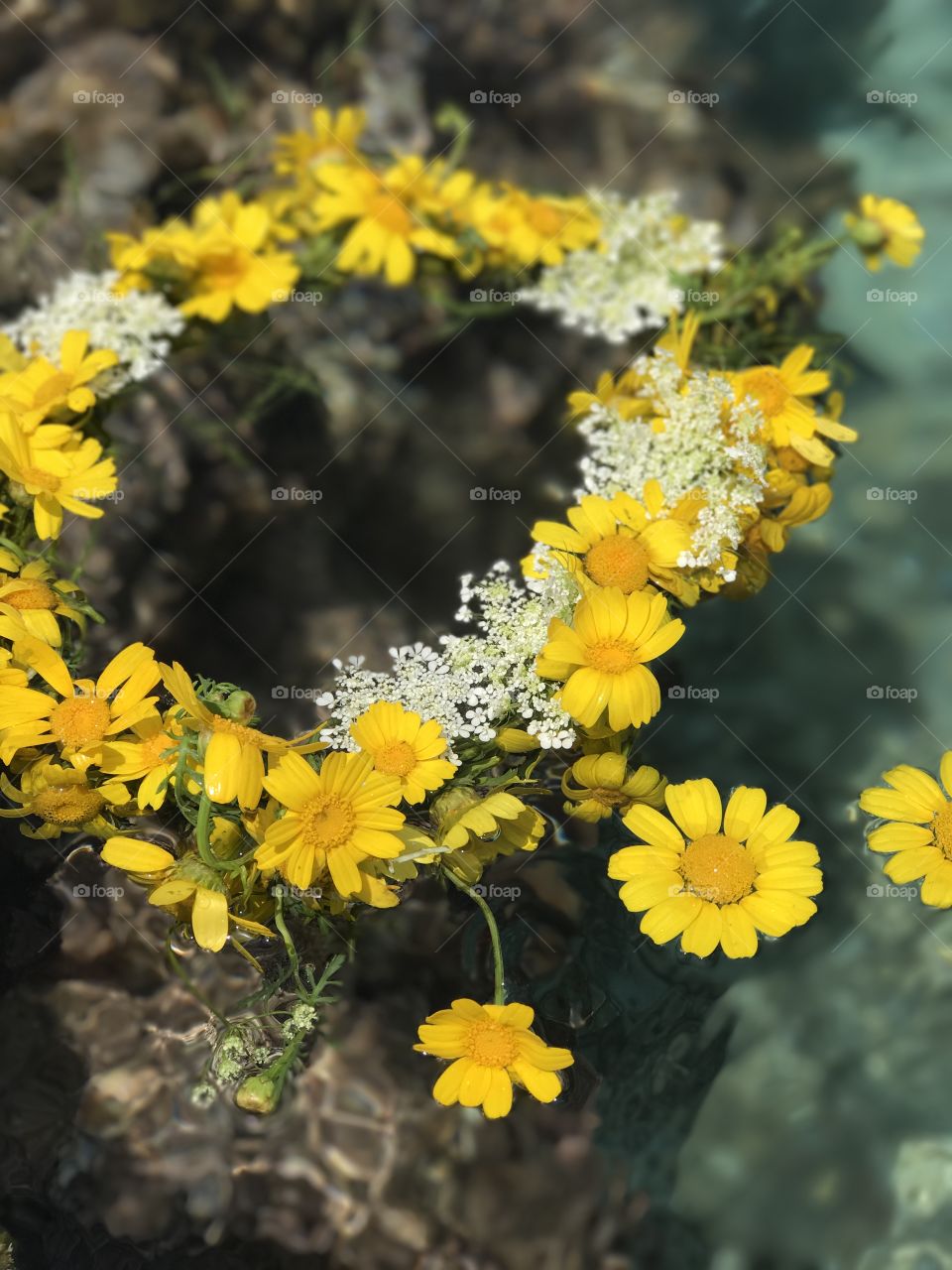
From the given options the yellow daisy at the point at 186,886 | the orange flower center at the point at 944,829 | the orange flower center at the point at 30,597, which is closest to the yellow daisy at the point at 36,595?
the orange flower center at the point at 30,597

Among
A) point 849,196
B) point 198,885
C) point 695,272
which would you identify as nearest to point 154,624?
point 198,885

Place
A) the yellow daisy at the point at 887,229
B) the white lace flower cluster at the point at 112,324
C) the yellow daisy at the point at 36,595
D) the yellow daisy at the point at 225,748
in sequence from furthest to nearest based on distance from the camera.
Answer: the yellow daisy at the point at 887,229, the white lace flower cluster at the point at 112,324, the yellow daisy at the point at 36,595, the yellow daisy at the point at 225,748

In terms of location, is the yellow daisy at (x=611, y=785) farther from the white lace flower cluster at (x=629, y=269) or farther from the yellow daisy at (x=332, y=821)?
the white lace flower cluster at (x=629, y=269)

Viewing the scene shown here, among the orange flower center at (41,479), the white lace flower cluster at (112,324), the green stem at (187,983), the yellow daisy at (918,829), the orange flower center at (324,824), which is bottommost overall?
the green stem at (187,983)

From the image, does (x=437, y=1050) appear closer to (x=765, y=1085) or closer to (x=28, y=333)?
(x=765, y=1085)

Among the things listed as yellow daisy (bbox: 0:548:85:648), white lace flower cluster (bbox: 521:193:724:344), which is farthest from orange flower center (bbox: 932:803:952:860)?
yellow daisy (bbox: 0:548:85:648)

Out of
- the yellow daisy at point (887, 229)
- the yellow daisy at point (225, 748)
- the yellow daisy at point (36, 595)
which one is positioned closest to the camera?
the yellow daisy at point (225, 748)

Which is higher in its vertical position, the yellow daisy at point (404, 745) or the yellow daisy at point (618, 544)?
the yellow daisy at point (618, 544)
